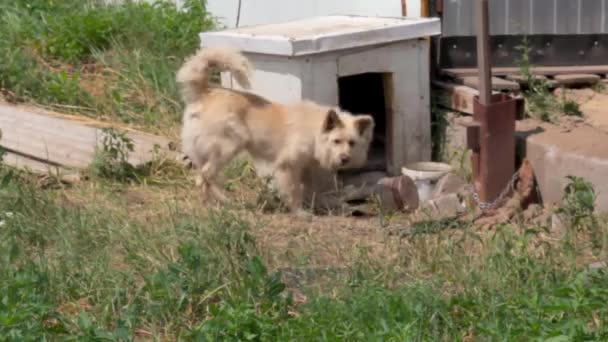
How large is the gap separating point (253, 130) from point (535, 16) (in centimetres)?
270

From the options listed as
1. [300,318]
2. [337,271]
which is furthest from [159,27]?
[300,318]

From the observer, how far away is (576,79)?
8.89 meters

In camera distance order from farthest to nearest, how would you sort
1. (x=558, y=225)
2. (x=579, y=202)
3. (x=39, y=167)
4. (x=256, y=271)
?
(x=39, y=167) < (x=558, y=225) < (x=579, y=202) < (x=256, y=271)

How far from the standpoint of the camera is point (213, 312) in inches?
198

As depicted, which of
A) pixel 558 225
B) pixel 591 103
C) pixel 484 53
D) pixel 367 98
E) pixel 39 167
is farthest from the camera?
pixel 367 98

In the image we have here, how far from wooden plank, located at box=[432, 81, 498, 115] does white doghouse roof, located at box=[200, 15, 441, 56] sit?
19.1 inches

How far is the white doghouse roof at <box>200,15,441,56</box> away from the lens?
8.00m

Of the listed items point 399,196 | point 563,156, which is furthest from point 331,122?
point 563,156

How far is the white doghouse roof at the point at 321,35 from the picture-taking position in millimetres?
8000

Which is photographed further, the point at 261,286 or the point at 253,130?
the point at 253,130

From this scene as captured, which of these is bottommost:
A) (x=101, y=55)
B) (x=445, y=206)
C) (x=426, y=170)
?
(x=445, y=206)

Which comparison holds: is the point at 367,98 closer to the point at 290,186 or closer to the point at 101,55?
the point at 290,186

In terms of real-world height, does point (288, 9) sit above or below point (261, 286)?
above

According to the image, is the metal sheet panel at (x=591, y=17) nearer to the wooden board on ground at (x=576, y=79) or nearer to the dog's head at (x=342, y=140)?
the wooden board on ground at (x=576, y=79)
